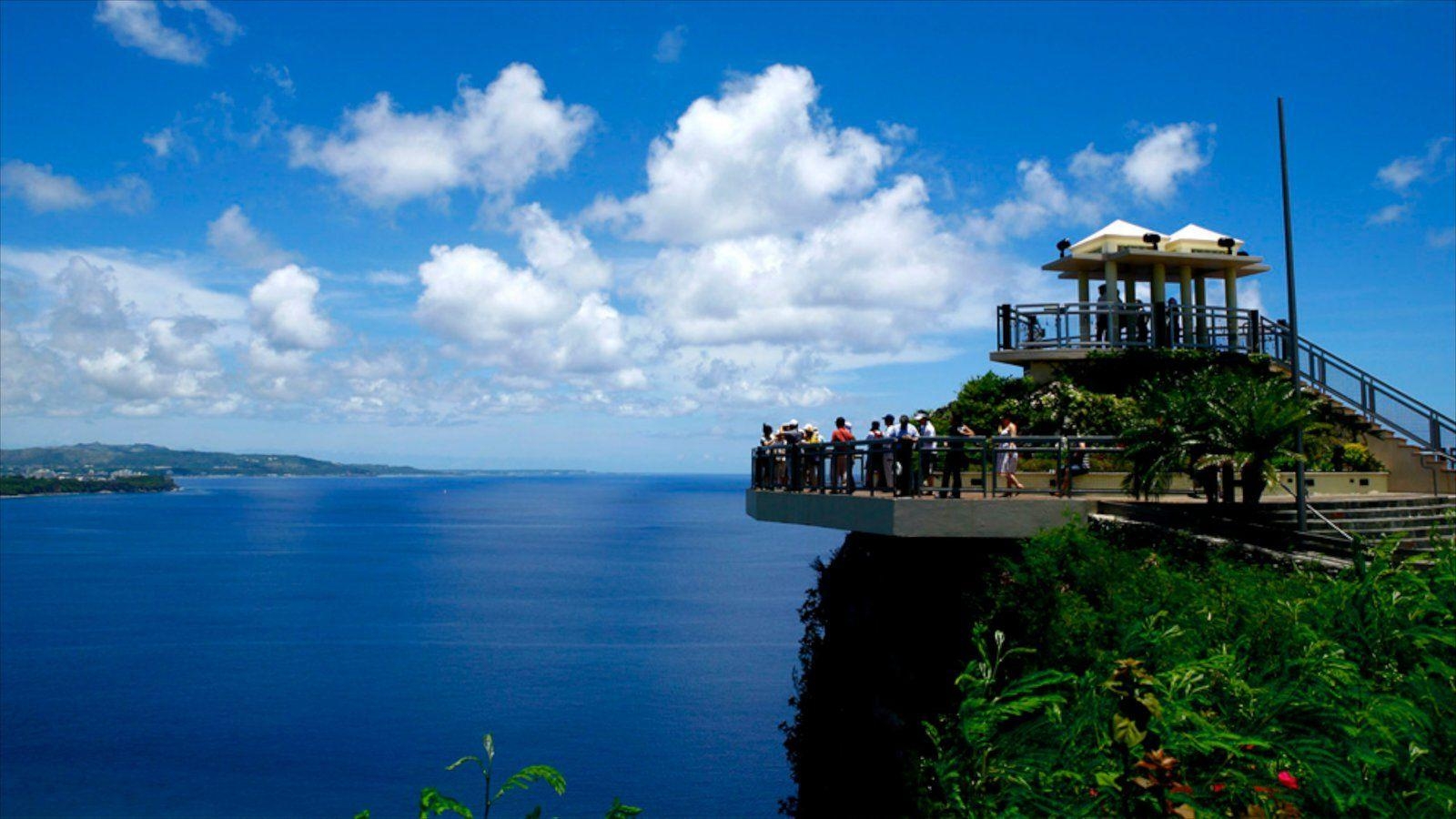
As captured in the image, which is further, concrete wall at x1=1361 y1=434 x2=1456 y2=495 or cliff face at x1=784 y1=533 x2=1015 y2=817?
concrete wall at x1=1361 y1=434 x2=1456 y2=495

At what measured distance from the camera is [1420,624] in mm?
9883

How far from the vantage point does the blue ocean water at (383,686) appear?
4388cm

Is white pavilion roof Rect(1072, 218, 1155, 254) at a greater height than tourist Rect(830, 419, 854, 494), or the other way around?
white pavilion roof Rect(1072, 218, 1155, 254)

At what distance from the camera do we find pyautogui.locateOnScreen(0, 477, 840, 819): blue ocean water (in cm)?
4388

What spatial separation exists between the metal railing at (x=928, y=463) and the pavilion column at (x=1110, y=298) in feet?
20.8

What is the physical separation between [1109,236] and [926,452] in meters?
17.0

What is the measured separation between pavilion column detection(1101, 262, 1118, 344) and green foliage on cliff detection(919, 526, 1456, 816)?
15.4 m

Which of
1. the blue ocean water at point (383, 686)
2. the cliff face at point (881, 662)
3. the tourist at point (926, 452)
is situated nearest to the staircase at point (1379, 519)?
the cliff face at point (881, 662)

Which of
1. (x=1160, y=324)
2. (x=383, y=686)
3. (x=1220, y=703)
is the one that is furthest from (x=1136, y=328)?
(x=383, y=686)

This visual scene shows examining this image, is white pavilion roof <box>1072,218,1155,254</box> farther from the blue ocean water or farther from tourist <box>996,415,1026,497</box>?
the blue ocean water

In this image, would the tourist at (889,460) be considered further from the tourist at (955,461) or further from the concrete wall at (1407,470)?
the concrete wall at (1407,470)

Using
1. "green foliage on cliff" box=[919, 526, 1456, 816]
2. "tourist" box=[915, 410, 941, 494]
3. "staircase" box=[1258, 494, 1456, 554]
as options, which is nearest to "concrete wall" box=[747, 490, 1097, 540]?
"tourist" box=[915, 410, 941, 494]

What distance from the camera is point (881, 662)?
1830 centimetres

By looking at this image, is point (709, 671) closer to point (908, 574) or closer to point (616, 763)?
point (616, 763)
